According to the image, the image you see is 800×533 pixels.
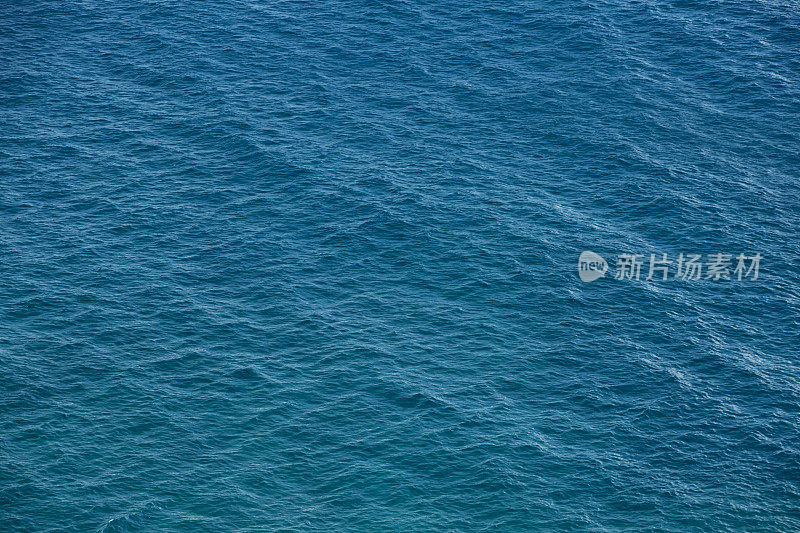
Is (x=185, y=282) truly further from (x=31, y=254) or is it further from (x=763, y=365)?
(x=763, y=365)

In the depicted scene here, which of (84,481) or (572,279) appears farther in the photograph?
(572,279)

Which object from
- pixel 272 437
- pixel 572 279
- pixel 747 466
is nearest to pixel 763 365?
pixel 747 466
